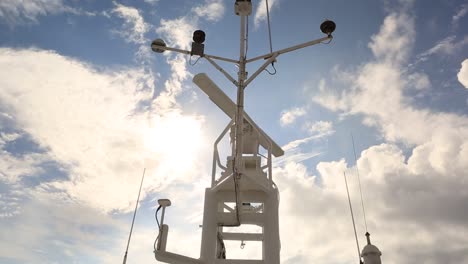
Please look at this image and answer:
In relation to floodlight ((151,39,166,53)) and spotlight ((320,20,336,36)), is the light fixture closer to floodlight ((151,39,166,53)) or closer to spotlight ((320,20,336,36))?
floodlight ((151,39,166,53))

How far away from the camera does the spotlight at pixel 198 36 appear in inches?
429

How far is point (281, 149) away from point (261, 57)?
7.13 meters

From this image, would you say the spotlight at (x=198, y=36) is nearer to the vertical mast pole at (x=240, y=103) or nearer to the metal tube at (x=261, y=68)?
the vertical mast pole at (x=240, y=103)

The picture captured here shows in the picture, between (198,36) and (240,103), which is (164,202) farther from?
(198,36)

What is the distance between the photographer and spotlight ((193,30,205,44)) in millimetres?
10906

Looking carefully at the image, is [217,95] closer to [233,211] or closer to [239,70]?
[239,70]

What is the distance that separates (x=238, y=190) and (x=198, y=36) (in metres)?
5.30

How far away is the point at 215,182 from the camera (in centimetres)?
1144

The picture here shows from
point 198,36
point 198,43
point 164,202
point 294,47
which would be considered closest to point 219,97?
point 198,43

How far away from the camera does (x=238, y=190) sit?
9.80 metres

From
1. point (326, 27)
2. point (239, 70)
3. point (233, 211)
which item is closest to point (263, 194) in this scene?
point (233, 211)

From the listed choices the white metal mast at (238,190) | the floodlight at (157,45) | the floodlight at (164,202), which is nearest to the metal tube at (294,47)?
the white metal mast at (238,190)

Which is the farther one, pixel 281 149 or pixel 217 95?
pixel 281 149

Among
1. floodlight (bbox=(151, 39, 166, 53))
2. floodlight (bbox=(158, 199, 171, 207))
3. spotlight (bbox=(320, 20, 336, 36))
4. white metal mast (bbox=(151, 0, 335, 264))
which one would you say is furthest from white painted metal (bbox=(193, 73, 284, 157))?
floodlight (bbox=(158, 199, 171, 207))
